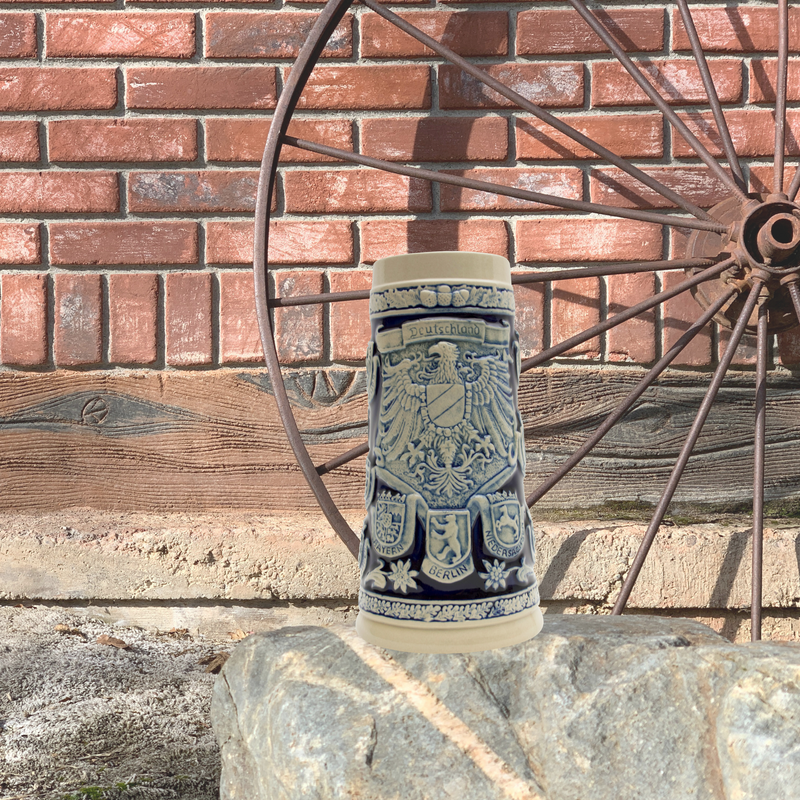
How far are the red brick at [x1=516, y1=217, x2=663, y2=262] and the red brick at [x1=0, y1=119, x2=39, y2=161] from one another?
0.95 meters

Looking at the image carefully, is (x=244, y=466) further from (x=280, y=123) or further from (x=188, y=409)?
(x=280, y=123)

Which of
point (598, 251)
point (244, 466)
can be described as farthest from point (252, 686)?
point (598, 251)

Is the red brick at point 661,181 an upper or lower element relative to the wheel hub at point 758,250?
upper

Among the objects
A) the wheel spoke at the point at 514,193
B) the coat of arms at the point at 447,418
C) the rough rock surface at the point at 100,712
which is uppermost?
the wheel spoke at the point at 514,193

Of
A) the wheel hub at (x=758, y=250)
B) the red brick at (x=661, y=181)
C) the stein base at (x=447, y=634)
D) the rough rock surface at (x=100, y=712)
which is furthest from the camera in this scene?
the red brick at (x=661, y=181)

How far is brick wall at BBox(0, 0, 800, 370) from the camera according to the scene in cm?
144

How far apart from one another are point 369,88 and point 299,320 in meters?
0.46

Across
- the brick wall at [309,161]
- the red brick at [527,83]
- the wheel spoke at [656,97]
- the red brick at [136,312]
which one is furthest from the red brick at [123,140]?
the wheel spoke at [656,97]

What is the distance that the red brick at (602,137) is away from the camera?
1443 mm

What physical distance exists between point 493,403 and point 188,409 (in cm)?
89

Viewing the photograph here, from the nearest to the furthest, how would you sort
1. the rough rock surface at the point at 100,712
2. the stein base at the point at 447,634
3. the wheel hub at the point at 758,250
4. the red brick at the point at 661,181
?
the stein base at the point at 447,634
the rough rock surface at the point at 100,712
the wheel hub at the point at 758,250
the red brick at the point at 661,181

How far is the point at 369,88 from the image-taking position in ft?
4.74

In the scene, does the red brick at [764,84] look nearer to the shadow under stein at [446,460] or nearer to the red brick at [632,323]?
the red brick at [632,323]

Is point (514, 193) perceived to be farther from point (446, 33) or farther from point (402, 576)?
point (402, 576)
